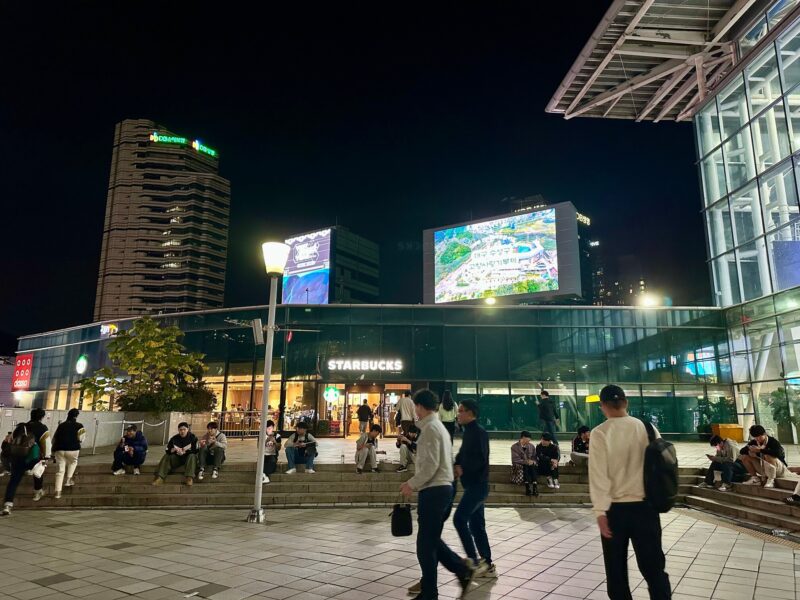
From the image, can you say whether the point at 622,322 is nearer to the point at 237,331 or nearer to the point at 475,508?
the point at 237,331

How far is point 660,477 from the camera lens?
3.40 meters

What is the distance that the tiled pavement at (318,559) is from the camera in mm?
5211

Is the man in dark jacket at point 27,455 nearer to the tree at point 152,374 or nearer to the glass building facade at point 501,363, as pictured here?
the tree at point 152,374

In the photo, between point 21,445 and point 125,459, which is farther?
point 125,459

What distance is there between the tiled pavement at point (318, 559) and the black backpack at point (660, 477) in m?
2.18

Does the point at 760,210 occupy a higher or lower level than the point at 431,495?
higher

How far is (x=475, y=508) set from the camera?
18.0ft

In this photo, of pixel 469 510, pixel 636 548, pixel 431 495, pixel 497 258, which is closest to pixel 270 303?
pixel 469 510

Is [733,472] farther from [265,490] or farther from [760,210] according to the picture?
[760,210]

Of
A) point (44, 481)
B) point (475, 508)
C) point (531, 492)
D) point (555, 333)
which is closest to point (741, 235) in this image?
point (555, 333)

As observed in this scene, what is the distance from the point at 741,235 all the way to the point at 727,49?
30.3 feet

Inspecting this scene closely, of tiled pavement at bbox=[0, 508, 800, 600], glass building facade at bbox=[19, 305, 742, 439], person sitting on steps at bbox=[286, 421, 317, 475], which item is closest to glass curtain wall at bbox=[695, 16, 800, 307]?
glass building facade at bbox=[19, 305, 742, 439]

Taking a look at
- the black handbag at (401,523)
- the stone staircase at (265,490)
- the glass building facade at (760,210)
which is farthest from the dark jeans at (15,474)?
the glass building facade at (760,210)

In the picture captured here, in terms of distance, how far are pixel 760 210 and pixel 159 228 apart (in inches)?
4071
